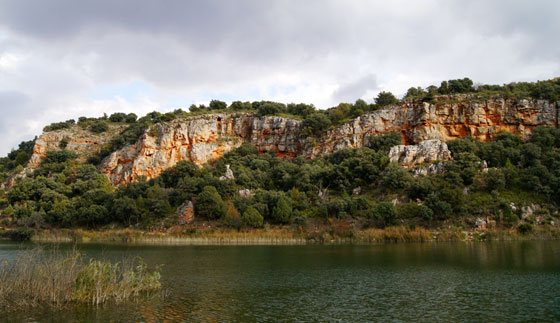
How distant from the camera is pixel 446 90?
3693 inches

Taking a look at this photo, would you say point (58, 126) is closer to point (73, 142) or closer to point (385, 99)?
point (73, 142)

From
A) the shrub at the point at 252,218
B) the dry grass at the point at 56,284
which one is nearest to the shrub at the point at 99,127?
the shrub at the point at 252,218

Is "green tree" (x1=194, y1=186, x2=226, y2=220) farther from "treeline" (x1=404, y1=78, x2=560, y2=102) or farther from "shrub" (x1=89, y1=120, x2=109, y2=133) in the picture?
"shrub" (x1=89, y1=120, x2=109, y2=133)

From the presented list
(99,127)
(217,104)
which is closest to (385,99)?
(217,104)

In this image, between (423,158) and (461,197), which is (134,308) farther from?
(423,158)

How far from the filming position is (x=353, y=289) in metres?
26.4

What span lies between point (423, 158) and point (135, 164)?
56663 millimetres

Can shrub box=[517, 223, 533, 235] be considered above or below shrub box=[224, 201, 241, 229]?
below

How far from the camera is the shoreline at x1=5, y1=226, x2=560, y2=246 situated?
56.1 m

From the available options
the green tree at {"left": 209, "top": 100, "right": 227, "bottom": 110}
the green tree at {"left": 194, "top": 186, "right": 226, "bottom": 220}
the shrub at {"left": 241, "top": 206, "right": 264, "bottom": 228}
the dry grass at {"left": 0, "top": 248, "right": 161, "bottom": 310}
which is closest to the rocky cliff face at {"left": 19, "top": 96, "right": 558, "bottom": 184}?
the green tree at {"left": 209, "top": 100, "right": 227, "bottom": 110}

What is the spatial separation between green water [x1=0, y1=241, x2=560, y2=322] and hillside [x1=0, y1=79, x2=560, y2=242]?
20.9 m

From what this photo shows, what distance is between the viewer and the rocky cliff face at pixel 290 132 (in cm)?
8569

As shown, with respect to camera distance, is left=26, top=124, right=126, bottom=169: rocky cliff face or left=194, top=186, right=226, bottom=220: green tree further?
left=26, top=124, right=126, bottom=169: rocky cliff face

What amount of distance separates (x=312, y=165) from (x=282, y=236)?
27.6m
